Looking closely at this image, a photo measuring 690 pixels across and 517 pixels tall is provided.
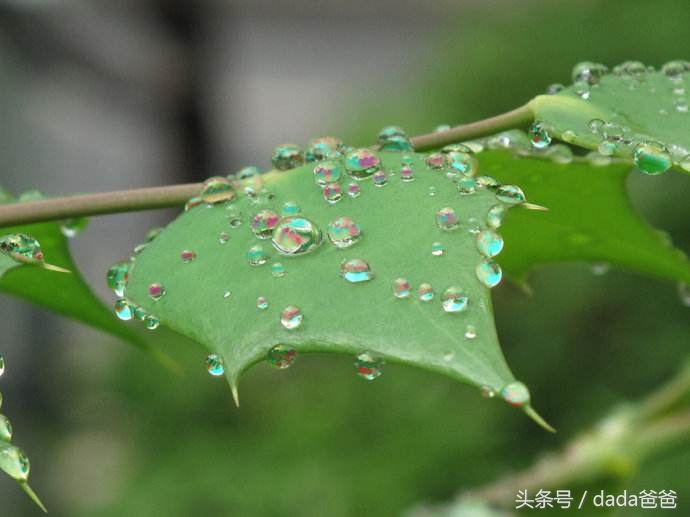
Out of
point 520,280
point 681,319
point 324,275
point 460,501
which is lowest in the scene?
point 681,319

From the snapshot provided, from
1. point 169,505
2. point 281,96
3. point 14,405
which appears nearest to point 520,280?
point 169,505

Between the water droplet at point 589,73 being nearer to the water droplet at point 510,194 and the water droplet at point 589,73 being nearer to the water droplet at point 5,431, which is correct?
the water droplet at point 510,194

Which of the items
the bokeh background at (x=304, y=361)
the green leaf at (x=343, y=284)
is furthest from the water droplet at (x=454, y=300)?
the bokeh background at (x=304, y=361)

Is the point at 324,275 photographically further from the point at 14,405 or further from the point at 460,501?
the point at 14,405

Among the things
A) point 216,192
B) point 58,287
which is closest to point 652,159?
point 216,192

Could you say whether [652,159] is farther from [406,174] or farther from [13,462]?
[13,462]

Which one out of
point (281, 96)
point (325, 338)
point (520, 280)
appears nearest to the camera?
point (325, 338)
